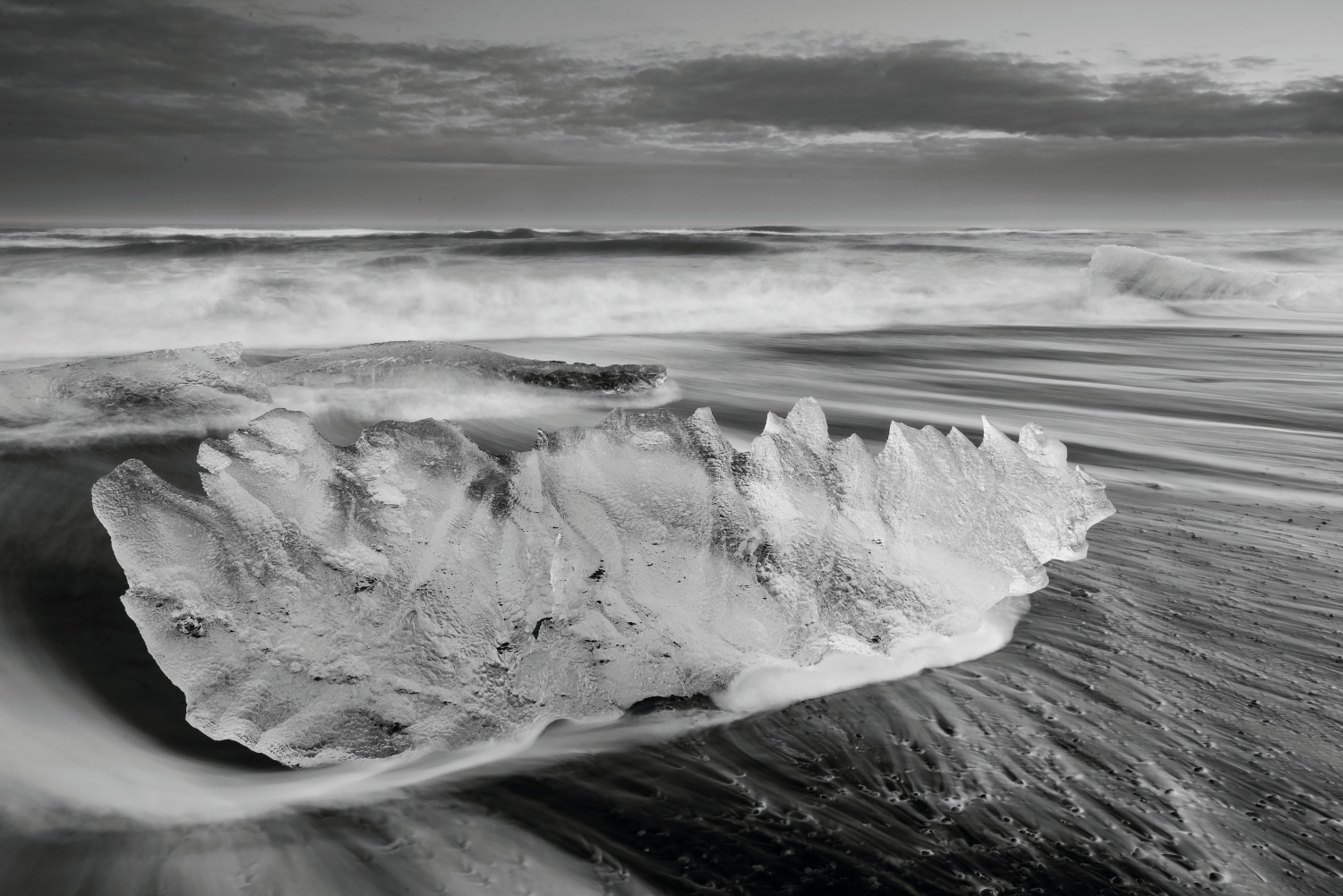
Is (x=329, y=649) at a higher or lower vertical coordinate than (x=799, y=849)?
higher

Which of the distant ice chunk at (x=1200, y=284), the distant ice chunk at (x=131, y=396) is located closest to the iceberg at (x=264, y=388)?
the distant ice chunk at (x=131, y=396)

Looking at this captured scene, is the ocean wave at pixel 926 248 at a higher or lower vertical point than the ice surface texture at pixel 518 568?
lower

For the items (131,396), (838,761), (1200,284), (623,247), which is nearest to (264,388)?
(131,396)

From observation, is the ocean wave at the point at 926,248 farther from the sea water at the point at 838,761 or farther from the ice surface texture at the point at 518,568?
the ice surface texture at the point at 518,568

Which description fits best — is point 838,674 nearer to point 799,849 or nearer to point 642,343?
point 799,849

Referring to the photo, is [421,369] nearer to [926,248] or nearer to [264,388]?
[264,388]

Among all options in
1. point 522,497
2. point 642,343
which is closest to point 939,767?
point 522,497
